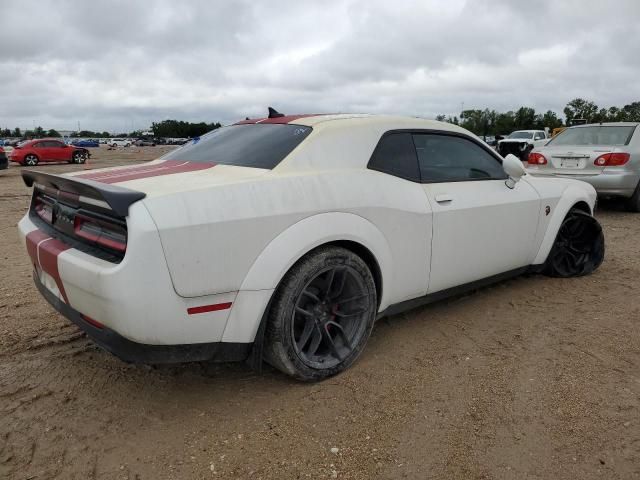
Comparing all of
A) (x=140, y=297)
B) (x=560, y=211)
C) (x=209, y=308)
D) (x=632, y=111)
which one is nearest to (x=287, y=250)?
(x=209, y=308)

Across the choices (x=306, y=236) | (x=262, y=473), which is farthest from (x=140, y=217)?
(x=262, y=473)

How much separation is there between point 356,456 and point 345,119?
191 cm

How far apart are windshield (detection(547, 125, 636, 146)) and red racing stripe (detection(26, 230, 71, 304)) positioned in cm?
817

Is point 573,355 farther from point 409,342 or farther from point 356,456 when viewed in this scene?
point 356,456

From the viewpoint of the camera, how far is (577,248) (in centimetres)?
475

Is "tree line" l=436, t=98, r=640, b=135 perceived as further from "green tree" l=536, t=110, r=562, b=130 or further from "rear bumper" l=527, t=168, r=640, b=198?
"rear bumper" l=527, t=168, r=640, b=198

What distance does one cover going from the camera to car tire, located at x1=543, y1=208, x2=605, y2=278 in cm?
455

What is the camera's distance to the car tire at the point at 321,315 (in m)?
2.54

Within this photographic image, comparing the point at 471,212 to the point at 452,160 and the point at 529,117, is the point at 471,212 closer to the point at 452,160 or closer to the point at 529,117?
the point at 452,160

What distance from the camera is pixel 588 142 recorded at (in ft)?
27.6

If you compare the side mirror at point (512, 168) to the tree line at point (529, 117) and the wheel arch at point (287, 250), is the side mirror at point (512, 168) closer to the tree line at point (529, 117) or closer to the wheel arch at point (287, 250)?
the wheel arch at point (287, 250)

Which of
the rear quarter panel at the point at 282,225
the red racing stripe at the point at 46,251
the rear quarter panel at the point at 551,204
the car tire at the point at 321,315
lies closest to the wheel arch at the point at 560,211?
the rear quarter panel at the point at 551,204

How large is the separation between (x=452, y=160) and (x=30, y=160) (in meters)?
24.2

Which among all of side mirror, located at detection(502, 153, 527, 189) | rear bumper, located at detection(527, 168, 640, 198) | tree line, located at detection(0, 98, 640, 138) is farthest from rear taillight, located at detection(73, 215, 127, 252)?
tree line, located at detection(0, 98, 640, 138)
